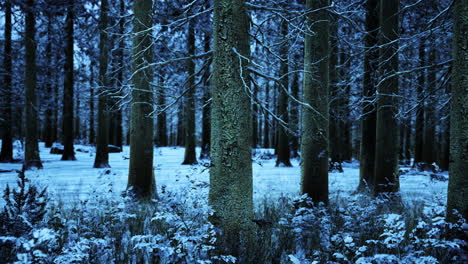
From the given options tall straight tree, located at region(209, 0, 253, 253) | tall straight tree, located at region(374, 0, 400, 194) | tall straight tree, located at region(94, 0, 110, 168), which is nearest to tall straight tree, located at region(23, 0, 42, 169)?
tall straight tree, located at region(94, 0, 110, 168)

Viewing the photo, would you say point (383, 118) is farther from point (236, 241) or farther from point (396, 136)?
point (236, 241)

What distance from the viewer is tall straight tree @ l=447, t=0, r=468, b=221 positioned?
4.00 metres

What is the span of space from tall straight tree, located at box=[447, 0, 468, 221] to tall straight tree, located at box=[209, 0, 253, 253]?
2.66m

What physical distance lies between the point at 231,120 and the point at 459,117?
2.89 m

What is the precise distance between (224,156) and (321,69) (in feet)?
11.5

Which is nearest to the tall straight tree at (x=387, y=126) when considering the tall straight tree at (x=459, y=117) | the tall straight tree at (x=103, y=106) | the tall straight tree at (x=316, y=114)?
the tall straight tree at (x=316, y=114)

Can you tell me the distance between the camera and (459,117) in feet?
13.3

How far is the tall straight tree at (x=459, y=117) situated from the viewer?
3996mm

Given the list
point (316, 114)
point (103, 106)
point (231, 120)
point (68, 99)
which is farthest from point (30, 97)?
point (231, 120)

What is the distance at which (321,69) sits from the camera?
6387mm

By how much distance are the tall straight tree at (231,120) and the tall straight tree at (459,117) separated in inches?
105

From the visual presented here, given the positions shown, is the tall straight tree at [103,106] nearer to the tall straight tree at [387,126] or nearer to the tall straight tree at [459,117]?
the tall straight tree at [387,126]

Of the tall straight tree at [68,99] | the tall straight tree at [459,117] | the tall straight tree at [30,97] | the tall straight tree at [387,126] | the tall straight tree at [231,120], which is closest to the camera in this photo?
the tall straight tree at [231,120]

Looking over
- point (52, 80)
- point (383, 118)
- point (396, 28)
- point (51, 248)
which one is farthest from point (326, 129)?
point (52, 80)
